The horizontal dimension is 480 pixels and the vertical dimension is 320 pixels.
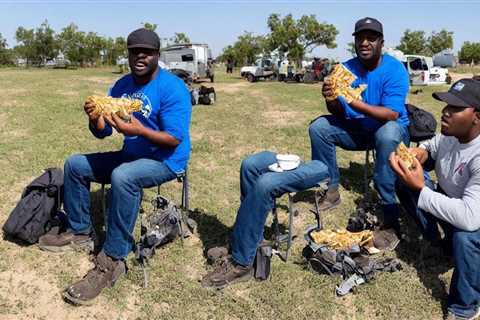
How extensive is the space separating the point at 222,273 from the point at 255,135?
528 cm

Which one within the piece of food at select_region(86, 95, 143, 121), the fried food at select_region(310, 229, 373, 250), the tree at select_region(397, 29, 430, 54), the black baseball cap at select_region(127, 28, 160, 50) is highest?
the tree at select_region(397, 29, 430, 54)

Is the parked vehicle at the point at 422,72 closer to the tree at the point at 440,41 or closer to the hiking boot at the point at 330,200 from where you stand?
the hiking boot at the point at 330,200

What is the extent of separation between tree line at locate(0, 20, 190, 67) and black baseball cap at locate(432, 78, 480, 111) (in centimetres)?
4463

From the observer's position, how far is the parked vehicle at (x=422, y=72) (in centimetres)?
2192

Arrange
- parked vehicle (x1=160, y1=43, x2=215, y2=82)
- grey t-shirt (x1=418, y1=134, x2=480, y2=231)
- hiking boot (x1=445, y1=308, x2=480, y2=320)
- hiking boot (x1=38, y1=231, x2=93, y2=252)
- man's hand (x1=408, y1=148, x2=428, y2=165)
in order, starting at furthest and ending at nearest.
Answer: parked vehicle (x1=160, y1=43, x2=215, y2=82), hiking boot (x1=38, y1=231, x2=93, y2=252), man's hand (x1=408, y1=148, x2=428, y2=165), hiking boot (x1=445, y1=308, x2=480, y2=320), grey t-shirt (x1=418, y1=134, x2=480, y2=231)

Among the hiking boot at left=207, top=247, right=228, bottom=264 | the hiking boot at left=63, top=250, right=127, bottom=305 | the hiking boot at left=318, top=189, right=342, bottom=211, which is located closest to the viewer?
the hiking boot at left=63, top=250, right=127, bottom=305

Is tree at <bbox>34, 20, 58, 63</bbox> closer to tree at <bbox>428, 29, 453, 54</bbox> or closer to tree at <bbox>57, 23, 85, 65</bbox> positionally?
tree at <bbox>57, 23, 85, 65</bbox>

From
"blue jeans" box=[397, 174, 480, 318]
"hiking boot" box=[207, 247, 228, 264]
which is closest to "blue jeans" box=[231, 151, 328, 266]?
"hiking boot" box=[207, 247, 228, 264]

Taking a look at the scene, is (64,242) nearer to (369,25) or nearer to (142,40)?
(142,40)

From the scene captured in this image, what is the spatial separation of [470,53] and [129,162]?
65.2m

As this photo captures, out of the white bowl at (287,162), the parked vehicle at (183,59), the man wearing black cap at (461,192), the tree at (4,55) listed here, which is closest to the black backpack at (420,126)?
the man wearing black cap at (461,192)

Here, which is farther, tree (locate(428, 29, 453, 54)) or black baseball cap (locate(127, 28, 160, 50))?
tree (locate(428, 29, 453, 54))

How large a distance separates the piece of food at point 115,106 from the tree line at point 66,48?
4351 cm

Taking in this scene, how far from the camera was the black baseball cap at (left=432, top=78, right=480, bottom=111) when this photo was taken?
2.75 m
